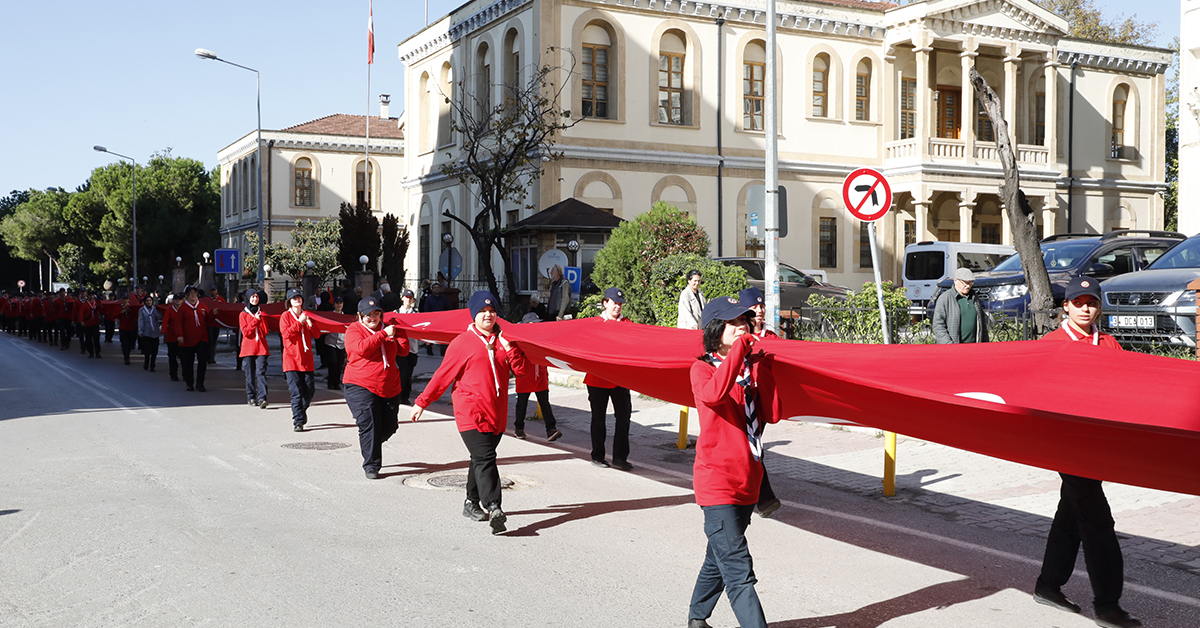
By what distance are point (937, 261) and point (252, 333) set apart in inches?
737

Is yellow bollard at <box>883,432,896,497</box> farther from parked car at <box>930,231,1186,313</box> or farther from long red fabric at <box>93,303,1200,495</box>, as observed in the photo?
parked car at <box>930,231,1186,313</box>

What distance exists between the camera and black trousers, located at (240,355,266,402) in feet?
57.0

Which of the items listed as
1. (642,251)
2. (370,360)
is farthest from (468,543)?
(642,251)

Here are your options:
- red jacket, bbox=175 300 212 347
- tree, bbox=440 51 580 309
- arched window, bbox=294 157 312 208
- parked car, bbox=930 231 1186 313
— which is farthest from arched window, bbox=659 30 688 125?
arched window, bbox=294 157 312 208

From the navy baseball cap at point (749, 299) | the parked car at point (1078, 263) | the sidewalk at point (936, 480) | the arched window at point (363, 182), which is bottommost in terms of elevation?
the sidewalk at point (936, 480)

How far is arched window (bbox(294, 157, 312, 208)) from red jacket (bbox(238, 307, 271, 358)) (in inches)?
1922

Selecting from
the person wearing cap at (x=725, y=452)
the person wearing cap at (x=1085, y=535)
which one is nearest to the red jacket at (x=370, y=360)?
the person wearing cap at (x=725, y=452)

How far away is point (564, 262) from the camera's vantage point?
2759 cm

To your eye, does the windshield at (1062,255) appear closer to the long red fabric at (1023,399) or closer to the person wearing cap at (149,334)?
the long red fabric at (1023,399)

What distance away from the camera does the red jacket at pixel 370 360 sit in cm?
1107

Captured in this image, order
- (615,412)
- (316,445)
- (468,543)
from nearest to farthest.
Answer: (468,543), (615,412), (316,445)

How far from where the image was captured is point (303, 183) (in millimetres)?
64375

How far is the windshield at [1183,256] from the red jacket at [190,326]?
1652 cm

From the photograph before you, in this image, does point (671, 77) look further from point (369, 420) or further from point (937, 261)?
point (369, 420)
